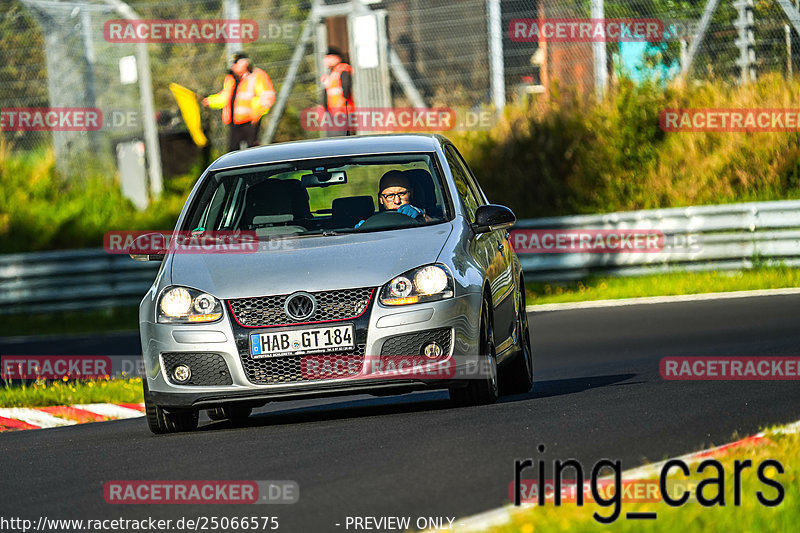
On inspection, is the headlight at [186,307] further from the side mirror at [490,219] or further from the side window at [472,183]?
the side window at [472,183]

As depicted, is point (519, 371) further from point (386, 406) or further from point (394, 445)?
point (394, 445)

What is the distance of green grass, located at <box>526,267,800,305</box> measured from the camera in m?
18.8

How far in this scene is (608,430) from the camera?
25.4 ft

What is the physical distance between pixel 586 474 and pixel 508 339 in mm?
3544

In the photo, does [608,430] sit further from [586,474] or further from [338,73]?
[338,73]

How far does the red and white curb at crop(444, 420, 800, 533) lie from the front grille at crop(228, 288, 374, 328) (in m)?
2.33

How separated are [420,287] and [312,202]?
1729mm

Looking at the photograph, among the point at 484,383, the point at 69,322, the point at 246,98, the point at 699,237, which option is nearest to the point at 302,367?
the point at 484,383

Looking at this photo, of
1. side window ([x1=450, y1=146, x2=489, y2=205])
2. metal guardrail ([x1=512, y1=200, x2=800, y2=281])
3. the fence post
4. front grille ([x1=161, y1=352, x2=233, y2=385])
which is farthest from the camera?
the fence post

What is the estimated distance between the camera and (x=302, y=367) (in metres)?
8.55

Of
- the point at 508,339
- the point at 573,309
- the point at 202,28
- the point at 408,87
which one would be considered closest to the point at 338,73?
the point at 408,87

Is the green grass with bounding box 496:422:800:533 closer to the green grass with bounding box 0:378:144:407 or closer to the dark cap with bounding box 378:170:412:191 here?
the dark cap with bounding box 378:170:412:191

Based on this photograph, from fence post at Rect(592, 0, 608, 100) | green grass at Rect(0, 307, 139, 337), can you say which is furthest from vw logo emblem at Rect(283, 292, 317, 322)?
fence post at Rect(592, 0, 608, 100)

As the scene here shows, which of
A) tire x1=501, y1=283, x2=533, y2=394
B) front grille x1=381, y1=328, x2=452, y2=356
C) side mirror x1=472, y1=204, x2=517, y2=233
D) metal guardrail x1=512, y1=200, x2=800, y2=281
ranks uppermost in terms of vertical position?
side mirror x1=472, y1=204, x2=517, y2=233
